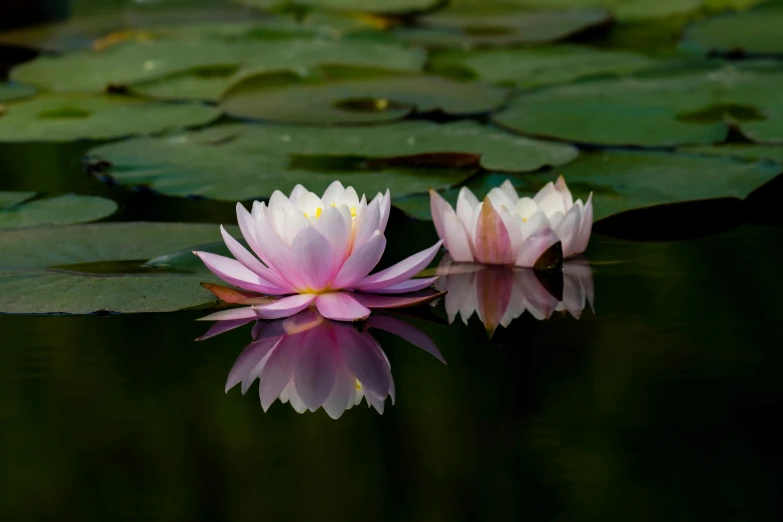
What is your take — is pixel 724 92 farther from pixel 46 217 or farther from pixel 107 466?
pixel 107 466

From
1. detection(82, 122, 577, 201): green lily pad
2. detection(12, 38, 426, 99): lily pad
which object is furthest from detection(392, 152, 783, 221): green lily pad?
detection(12, 38, 426, 99): lily pad

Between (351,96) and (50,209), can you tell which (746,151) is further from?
(50,209)

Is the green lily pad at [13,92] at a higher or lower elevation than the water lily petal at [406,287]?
lower

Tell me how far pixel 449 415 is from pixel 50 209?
1.36 m

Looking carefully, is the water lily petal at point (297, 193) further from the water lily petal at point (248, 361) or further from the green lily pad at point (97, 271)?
the water lily petal at point (248, 361)

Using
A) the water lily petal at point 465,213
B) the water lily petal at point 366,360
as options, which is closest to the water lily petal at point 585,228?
the water lily petal at point 465,213

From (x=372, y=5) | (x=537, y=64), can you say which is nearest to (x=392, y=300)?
(x=537, y=64)

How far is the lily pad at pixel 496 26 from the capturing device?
4.80 m

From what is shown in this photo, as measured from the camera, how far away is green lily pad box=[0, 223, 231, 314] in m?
1.75

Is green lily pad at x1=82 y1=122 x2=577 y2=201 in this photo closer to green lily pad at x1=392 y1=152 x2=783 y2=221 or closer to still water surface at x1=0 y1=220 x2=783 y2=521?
green lily pad at x1=392 y1=152 x2=783 y2=221

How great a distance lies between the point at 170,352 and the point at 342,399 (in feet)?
1.06

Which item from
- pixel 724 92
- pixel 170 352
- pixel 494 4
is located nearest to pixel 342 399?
pixel 170 352

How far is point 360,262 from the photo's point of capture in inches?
67.9

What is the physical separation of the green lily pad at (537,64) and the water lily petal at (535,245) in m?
1.73
